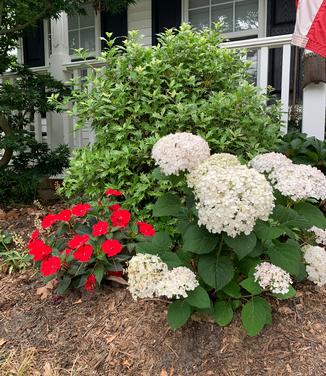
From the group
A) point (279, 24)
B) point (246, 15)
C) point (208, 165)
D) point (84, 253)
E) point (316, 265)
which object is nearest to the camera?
point (208, 165)

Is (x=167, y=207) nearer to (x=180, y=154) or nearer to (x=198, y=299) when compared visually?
(x=180, y=154)

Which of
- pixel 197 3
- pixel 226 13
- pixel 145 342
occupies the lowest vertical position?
pixel 145 342

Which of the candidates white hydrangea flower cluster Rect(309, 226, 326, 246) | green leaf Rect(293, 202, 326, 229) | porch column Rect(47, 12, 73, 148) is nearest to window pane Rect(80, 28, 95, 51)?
porch column Rect(47, 12, 73, 148)

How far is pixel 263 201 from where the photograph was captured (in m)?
1.31

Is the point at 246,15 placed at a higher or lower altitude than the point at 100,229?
higher

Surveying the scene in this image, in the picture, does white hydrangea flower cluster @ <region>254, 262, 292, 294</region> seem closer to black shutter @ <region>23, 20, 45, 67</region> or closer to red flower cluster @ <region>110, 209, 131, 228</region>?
red flower cluster @ <region>110, 209, 131, 228</region>

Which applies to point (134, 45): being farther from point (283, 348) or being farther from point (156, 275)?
point (283, 348)

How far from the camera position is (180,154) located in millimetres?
1543

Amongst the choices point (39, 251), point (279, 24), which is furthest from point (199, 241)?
point (279, 24)

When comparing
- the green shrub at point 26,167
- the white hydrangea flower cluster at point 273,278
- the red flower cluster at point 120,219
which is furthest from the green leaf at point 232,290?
the green shrub at point 26,167

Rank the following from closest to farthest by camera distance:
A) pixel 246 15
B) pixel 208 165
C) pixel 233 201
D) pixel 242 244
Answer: pixel 233 201, pixel 242 244, pixel 208 165, pixel 246 15

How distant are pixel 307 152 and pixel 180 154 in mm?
1645

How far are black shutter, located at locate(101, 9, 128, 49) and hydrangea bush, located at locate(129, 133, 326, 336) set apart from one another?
5563mm

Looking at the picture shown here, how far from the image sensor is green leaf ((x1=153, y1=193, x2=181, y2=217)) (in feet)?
5.46
